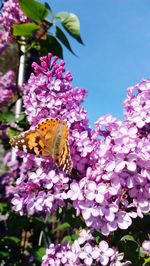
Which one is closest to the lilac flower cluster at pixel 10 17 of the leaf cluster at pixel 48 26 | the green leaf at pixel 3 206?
the leaf cluster at pixel 48 26

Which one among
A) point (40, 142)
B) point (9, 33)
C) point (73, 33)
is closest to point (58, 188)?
point (40, 142)

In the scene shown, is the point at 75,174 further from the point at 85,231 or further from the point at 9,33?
the point at 9,33

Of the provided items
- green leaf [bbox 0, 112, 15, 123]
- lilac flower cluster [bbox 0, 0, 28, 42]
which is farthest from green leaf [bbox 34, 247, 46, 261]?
lilac flower cluster [bbox 0, 0, 28, 42]

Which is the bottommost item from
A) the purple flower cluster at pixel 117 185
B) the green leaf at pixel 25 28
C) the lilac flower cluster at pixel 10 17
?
the purple flower cluster at pixel 117 185

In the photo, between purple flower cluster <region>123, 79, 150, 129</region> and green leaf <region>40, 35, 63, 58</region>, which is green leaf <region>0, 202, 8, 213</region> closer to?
green leaf <region>40, 35, 63, 58</region>

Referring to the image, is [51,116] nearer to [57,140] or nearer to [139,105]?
[57,140]

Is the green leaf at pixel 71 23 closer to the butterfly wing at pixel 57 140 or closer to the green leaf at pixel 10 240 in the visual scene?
the butterfly wing at pixel 57 140

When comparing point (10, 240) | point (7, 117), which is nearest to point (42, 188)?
point (7, 117)

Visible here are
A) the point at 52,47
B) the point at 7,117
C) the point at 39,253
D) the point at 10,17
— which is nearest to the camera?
the point at 52,47
